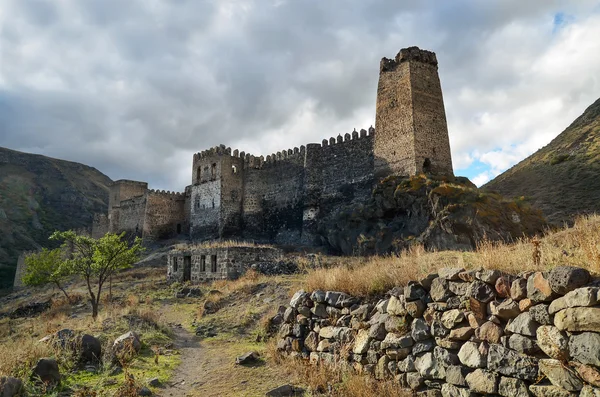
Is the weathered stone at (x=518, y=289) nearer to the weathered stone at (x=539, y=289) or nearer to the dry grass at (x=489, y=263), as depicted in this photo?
the weathered stone at (x=539, y=289)

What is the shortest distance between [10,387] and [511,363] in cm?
668

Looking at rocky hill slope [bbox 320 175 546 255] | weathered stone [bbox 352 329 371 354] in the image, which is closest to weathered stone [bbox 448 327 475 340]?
weathered stone [bbox 352 329 371 354]

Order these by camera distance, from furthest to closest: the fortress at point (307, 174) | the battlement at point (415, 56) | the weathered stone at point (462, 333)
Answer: the battlement at point (415, 56)
the fortress at point (307, 174)
the weathered stone at point (462, 333)

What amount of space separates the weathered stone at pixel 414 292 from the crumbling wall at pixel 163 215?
1680 inches

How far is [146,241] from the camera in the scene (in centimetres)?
4572

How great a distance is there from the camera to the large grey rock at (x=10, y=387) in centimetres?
622

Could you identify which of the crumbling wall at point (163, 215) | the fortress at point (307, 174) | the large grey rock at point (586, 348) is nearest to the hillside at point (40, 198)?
the crumbling wall at point (163, 215)

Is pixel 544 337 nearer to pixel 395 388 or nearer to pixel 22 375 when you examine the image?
pixel 395 388

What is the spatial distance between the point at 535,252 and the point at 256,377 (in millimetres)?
5032

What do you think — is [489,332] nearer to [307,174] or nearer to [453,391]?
[453,391]

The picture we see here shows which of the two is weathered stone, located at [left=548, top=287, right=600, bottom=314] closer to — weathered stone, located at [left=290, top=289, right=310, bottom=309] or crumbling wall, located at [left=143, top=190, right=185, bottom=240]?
weathered stone, located at [left=290, top=289, right=310, bottom=309]

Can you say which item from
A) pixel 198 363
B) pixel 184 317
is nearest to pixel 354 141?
pixel 184 317

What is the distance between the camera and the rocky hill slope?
19.7 m

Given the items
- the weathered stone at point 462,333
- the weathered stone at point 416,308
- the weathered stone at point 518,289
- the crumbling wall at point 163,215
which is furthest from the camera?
the crumbling wall at point 163,215
